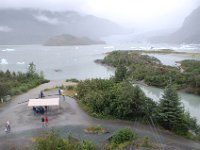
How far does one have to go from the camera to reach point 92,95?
91.1 ft

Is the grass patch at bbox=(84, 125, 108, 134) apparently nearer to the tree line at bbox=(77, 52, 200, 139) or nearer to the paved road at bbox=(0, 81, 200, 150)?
the paved road at bbox=(0, 81, 200, 150)

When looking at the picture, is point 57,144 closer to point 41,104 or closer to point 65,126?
point 65,126

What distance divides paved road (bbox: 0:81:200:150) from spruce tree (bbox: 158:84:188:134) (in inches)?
42.0

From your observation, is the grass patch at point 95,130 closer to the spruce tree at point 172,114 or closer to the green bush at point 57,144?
the green bush at point 57,144

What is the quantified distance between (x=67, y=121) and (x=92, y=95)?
16.0 ft

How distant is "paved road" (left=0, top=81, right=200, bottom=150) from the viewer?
20.4 metres

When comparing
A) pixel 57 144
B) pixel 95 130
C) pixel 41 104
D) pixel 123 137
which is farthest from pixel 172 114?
pixel 41 104

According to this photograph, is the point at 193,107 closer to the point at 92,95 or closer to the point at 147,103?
the point at 147,103

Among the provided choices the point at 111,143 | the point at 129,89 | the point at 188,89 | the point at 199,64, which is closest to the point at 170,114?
the point at 129,89

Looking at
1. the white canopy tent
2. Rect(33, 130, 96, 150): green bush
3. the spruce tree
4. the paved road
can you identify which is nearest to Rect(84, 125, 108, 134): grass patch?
the paved road

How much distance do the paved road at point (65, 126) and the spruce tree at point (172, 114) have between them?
107 centimetres

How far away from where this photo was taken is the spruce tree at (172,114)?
2298cm

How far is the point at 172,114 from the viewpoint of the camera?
23266 mm

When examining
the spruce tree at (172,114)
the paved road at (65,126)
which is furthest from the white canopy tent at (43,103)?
the spruce tree at (172,114)
